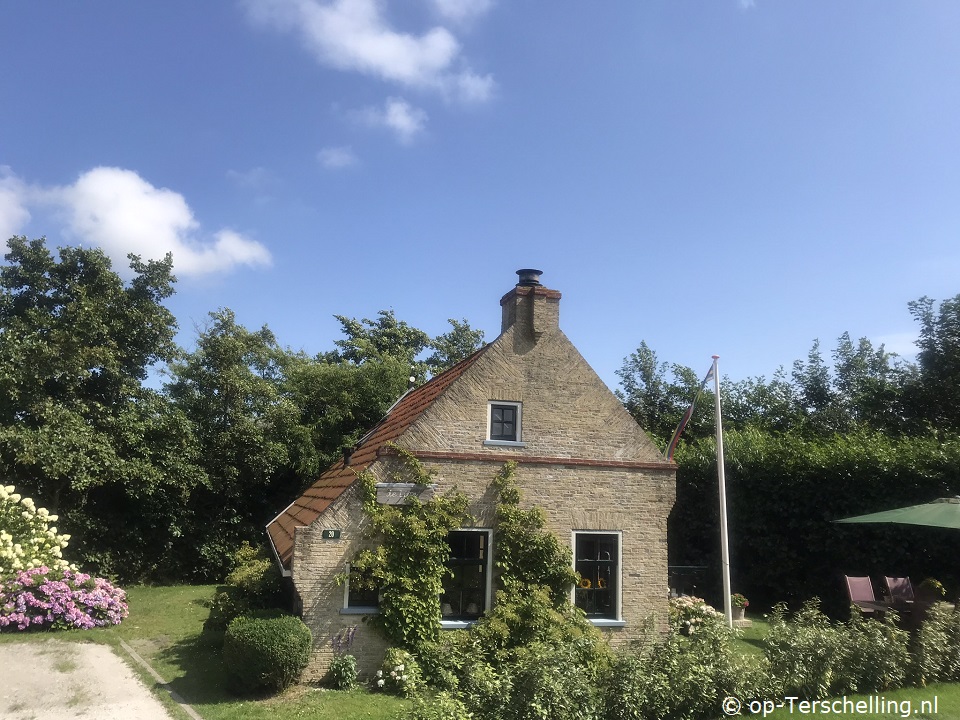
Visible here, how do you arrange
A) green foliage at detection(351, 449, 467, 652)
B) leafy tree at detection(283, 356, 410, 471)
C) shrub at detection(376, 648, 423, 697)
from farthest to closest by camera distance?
leafy tree at detection(283, 356, 410, 471) < green foliage at detection(351, 449, 467, 652) < shrub at detection(376, 648, 423, 697)

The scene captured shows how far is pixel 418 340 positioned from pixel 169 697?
31.6m

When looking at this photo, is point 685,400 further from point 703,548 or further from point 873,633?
point 873,633

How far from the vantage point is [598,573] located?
13.9 m

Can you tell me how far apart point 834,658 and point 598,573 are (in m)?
4.60

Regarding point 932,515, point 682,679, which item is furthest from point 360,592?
point 932,515

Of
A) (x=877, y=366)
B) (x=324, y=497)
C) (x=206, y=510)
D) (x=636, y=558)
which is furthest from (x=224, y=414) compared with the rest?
(x=877, y=366)

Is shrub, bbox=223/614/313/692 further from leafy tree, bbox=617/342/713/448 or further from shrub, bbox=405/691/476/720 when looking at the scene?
leafy tree, bbox=617/342/713/448

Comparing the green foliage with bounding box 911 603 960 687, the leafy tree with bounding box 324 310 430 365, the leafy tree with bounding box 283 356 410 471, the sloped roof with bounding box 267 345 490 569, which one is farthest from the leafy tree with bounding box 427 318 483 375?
the green foliage with bounding box 911 603 960 687

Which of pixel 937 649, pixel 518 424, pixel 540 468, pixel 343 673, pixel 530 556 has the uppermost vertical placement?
pixel 518 424

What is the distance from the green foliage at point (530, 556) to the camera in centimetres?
1303

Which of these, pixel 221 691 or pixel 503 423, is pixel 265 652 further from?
pixel 503 423

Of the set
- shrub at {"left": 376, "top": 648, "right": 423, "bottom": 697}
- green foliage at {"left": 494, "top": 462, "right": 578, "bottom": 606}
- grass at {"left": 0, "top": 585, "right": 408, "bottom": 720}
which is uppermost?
green foliage at {"left": 494, "top": 462, "right": 578, "bottom": 606}

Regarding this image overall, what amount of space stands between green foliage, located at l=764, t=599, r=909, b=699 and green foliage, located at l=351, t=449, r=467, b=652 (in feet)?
18.0

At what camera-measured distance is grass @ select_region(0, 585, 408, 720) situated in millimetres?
10383
